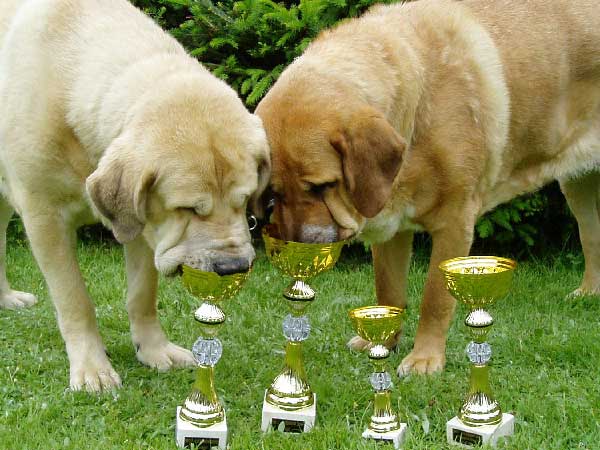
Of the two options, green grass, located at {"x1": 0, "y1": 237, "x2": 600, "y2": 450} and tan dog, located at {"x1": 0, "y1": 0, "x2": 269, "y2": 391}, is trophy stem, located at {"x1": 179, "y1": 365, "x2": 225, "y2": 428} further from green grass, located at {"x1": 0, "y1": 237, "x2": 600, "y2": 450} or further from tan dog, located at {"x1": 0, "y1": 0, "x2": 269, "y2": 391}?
tan dog, located at {"x1": 0, "y1": 0, "x2": 269, "y2": 391}

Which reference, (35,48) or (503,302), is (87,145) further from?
(503,302)

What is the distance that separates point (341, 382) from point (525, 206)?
8.81ft

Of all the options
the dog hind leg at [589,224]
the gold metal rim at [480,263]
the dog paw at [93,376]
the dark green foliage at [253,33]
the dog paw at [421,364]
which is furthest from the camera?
the dark green foliage at [253,33]

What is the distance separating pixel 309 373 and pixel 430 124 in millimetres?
1379

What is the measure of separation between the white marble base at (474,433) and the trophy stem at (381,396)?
8.8 inches

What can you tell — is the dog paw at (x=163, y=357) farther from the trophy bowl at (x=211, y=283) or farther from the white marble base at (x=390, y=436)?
the white marble base at (x=390, y=436)

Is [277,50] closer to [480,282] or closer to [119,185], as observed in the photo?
[119,185]

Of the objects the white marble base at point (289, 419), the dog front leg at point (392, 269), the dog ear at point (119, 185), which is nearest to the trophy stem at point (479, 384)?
the white marble base at point (289, 419)

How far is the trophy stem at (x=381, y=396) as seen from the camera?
3.34 meters

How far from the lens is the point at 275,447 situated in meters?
3.33

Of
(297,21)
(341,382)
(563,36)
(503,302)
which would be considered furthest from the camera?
(297,21)

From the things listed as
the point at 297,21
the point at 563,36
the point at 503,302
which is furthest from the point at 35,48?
the point at 503,302

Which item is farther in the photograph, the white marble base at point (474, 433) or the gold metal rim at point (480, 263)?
the gold metal rim at point (480, 263)

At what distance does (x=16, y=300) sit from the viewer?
534cm
